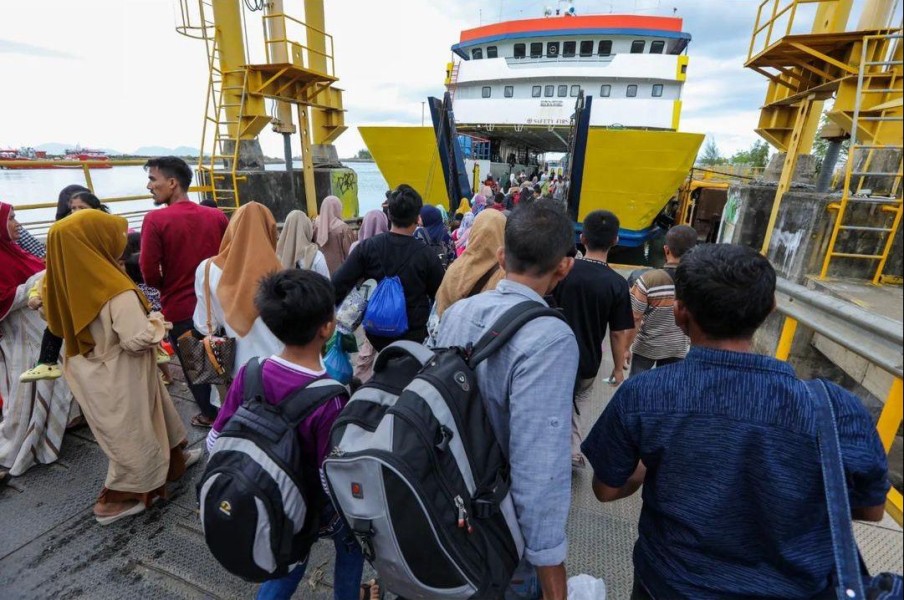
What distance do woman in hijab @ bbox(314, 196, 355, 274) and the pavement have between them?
2.24 meters

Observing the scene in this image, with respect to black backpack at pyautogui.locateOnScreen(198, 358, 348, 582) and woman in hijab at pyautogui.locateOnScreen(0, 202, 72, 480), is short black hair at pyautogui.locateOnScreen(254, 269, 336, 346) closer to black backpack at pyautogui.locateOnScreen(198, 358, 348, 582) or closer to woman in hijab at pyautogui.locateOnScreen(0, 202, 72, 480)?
black backpack at pyautogui.locateOnScreen(198, 358, 348, 582)

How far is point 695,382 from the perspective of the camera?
0.94 metres

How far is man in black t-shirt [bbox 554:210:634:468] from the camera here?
2256 millimetres

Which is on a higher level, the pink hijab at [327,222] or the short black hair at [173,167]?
the short black hair at [173,167]

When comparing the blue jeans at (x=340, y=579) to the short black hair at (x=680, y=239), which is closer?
the blue jeans at (x=340, y=579)

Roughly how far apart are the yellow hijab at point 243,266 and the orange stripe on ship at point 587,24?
49.8 feet

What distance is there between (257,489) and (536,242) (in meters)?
1.06

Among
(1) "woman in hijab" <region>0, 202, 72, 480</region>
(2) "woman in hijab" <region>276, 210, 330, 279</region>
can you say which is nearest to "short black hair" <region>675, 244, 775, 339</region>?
(2) "woman in hijab" <region>276, 210, 330, 279</region>

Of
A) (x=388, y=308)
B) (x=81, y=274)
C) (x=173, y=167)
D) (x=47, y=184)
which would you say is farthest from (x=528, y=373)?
(x=47, y=184)

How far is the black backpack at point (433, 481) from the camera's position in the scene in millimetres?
958

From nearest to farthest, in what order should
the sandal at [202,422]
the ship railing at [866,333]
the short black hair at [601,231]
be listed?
the ship railing at [866,333] < the short black hair at [601,231] < the sandal at [202,422]

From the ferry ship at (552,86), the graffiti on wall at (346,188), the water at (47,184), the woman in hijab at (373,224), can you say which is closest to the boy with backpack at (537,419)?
the woman in hijab at (373,224)

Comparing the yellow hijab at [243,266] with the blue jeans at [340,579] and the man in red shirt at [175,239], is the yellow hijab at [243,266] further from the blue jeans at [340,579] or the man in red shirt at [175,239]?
the blue jeans at [340,579]

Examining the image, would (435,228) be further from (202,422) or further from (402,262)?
(202,422)
